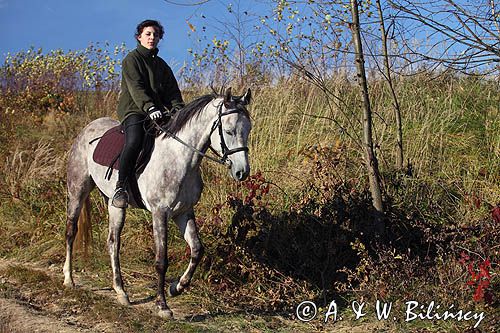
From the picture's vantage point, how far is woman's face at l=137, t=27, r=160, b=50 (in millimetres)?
5867

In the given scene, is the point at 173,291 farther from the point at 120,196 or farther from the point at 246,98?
the point at 246,98

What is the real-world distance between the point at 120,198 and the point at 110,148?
58 centimetres

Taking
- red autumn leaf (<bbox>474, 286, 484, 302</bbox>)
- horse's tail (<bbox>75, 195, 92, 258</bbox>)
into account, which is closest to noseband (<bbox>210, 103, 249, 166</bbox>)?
red autumn leaf (<bbox>474, 286, 484, 302</bbox>)

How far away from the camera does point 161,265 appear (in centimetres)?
548

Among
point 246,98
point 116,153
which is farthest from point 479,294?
point 116,153

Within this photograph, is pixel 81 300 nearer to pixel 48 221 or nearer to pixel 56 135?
pixel 48 221

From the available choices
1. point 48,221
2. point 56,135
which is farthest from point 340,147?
point 56,135

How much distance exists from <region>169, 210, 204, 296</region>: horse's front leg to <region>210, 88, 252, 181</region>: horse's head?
2.83ft

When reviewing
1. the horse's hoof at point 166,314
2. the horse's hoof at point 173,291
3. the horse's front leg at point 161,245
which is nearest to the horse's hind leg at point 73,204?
the horse's hoof at point 173,291

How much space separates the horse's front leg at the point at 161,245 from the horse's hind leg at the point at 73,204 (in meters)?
1.50

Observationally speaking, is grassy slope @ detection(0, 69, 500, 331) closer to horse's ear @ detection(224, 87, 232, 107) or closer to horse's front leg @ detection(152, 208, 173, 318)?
horse's front leg @ detection(152, 208, 173, 318)

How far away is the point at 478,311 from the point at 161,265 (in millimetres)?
2700

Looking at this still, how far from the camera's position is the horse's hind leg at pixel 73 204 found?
6.59 m

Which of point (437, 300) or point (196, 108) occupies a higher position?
point (196, 108)
